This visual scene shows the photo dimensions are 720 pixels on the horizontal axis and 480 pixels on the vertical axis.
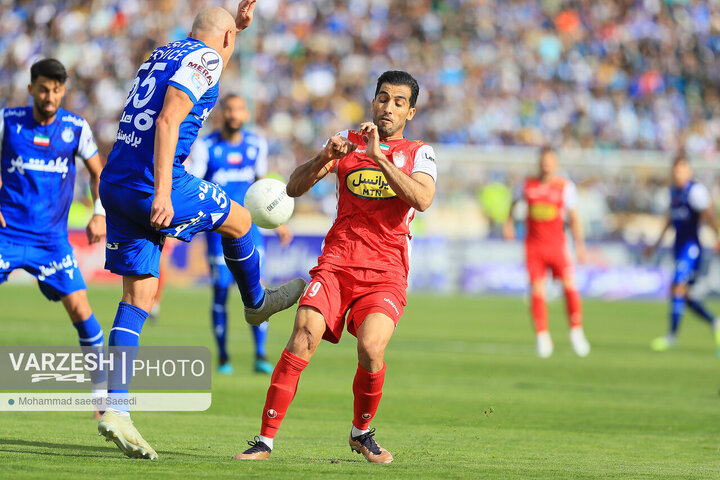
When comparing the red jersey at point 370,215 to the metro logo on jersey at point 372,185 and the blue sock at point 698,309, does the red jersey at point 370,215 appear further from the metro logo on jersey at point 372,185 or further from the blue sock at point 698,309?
the blue sock at point 698,309

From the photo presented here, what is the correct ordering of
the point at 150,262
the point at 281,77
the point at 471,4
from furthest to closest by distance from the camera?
the point at 471,4, the point at 281,77, the point at 150,262

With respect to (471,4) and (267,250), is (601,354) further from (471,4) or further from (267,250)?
(471,4)

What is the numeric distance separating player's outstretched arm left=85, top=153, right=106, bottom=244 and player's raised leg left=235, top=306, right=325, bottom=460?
2.07 metres

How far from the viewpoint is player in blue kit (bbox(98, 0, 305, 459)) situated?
5.76 meters

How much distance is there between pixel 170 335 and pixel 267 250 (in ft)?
36.5

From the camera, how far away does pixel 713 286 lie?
26.4m

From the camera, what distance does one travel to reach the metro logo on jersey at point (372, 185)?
6516 millimetres

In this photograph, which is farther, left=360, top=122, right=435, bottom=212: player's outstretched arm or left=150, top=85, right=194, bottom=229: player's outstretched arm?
left=360, top=122, right=435, bottom=212: player's outstretched arm

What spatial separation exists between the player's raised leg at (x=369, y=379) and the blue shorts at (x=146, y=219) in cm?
112

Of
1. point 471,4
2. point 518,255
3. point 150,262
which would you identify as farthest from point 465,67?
point 150,262

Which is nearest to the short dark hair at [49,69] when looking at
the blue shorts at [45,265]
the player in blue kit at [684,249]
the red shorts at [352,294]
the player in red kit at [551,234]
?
the blue shorts at [45,265]

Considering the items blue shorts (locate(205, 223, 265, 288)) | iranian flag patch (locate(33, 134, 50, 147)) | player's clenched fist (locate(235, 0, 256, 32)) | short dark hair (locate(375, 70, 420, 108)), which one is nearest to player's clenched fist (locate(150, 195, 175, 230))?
player's clenched fist (locate(235, 0, 256, 32))

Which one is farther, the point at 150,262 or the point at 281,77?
the point at 281,77

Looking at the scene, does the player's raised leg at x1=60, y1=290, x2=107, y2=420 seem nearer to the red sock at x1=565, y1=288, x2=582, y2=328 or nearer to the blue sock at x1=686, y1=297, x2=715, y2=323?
the red sock at x1=565, y1=288, x2=582, y2=328
